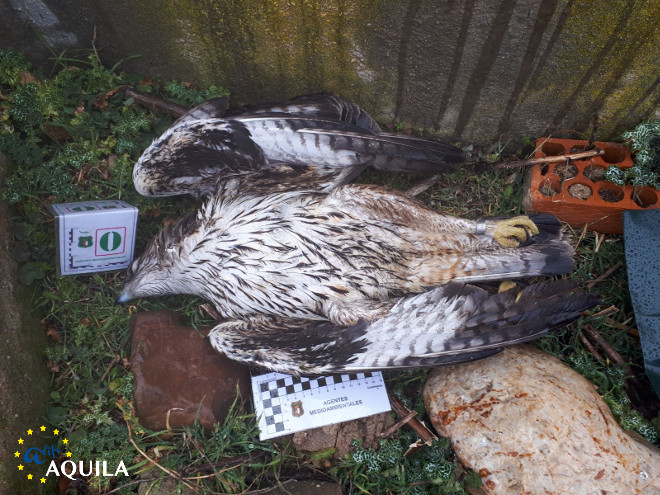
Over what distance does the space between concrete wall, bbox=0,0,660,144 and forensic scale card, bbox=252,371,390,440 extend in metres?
A: 2.00

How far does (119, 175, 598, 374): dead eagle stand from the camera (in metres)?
2.96

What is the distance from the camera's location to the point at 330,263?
10.4ft

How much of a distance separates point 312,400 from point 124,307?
1579 millimetres

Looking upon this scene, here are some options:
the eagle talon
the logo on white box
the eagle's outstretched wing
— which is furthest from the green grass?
the eagle's outstretched wing

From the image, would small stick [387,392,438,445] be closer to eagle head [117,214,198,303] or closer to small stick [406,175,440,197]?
small stick [406,175,440,197]

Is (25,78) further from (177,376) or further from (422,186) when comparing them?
(422,186)

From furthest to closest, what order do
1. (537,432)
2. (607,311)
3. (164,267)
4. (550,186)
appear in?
(550,186)
(607,311)
(164,267)
(537,432)

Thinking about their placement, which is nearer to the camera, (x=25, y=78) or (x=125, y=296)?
(x=125, y=296)

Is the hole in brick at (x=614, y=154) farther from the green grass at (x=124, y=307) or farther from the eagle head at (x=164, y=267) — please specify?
the eagle head at (x=164, y=267)

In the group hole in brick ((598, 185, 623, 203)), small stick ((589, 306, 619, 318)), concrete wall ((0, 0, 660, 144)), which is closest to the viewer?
concrete wall ((0, 0, 660, 144))

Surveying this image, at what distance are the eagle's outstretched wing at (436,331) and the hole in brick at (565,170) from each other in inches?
45.5

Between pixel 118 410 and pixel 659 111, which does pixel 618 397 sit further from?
pixel 118 410

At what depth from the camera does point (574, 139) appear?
374 centimetres

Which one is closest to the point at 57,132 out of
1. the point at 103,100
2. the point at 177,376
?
the point at 103,100
